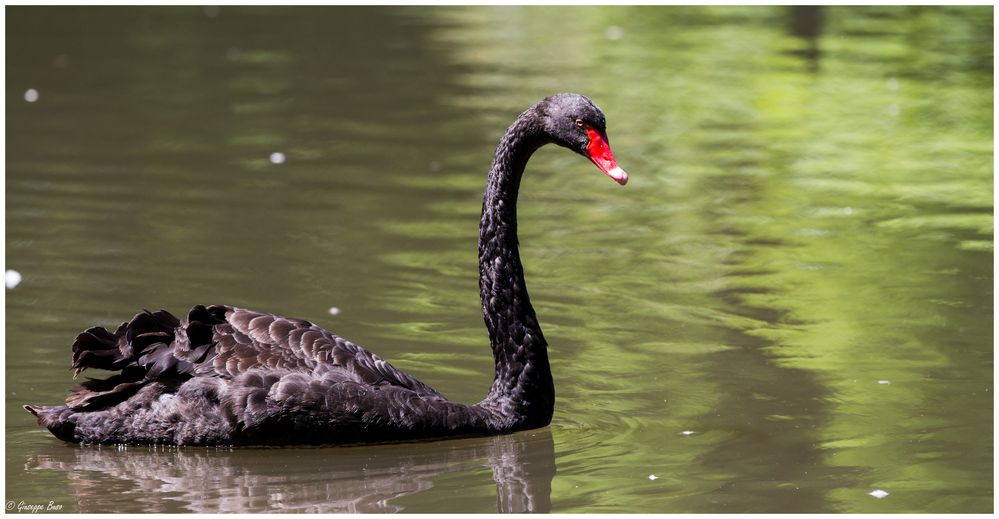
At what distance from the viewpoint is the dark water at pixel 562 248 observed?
19.0 ft

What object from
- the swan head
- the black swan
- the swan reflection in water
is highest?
the swan head

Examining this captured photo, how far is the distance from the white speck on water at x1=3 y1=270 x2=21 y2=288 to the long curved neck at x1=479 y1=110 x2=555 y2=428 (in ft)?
9.43

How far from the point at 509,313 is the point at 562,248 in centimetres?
287

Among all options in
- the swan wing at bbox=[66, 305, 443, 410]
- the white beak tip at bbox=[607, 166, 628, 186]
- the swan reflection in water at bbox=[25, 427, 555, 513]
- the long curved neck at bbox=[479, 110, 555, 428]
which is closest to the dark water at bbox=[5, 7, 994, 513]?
the swan reflection in water at bbox=[25, 427, 555, 513]

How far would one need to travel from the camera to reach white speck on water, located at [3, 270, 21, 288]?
314 inches

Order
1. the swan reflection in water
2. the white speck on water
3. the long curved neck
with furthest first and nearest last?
the white speck on water → the long curved neck → the swan reflection in water

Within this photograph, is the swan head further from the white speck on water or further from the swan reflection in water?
the white speck on water

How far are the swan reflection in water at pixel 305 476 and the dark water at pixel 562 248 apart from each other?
17mm

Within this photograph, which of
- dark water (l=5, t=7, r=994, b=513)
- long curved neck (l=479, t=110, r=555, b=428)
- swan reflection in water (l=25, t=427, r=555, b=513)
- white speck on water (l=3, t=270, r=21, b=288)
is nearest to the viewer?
swan reflection in water (l=25, t=427, r=555, b=513)

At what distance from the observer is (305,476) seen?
5680 mm

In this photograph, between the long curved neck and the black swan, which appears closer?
the black swan

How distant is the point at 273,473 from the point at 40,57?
34.3 feet

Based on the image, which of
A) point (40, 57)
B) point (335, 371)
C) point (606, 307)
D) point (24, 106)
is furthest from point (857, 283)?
point (40, 57)

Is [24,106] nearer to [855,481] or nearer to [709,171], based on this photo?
[709,171]
